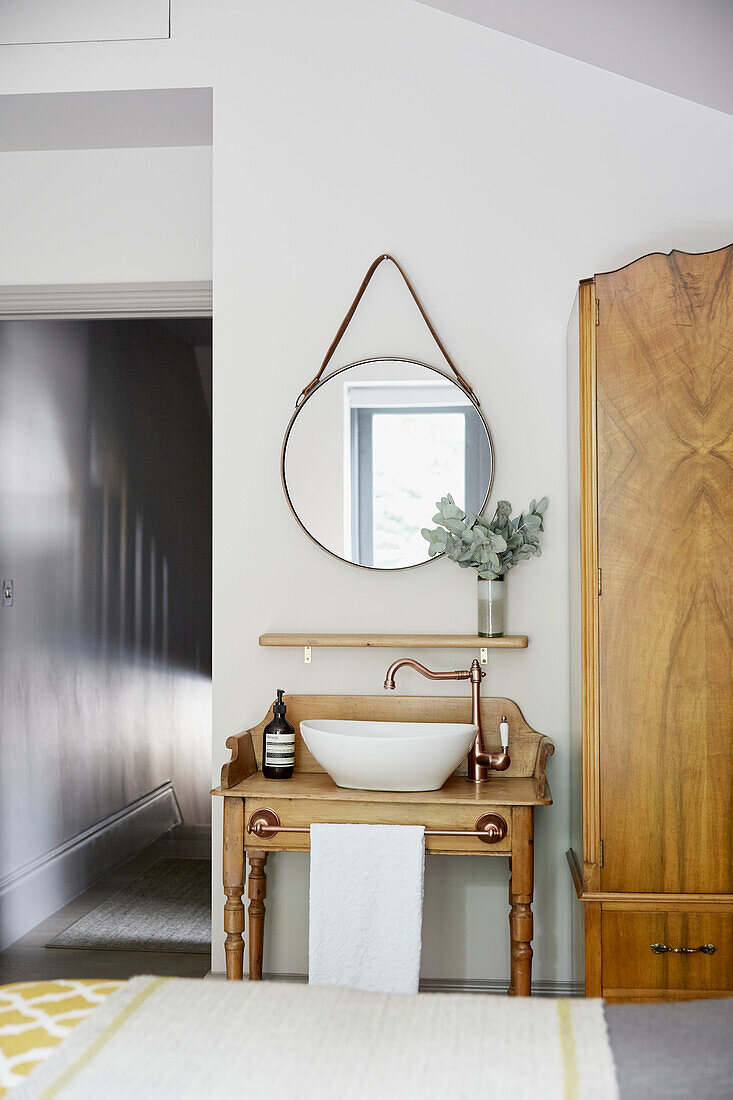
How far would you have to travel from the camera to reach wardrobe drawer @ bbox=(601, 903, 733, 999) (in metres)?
2.07

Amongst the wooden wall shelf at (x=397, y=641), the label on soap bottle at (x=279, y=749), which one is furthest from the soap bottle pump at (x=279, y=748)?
the wooden wall shelf at (x=397, y=641)

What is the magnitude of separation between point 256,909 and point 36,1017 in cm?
134

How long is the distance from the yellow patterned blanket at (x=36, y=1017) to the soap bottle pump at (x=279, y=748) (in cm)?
119

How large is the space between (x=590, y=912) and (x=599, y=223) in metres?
1.79

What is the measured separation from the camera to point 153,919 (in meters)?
3.41

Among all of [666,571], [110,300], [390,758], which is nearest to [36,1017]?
[390,758]

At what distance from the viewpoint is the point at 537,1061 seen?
0.97 meters

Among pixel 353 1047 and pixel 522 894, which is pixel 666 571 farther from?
pixel 353 1047

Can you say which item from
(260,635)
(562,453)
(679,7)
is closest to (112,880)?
(260,635)

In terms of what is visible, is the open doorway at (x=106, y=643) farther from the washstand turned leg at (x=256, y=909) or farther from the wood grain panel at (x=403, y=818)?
the wood grain panel at (x=403, y=818)

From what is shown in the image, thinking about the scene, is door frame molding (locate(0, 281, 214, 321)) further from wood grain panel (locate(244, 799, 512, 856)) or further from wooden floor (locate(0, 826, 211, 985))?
wooden floor (locate(0, 826, 211, 985))

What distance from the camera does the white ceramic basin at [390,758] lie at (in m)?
2.16

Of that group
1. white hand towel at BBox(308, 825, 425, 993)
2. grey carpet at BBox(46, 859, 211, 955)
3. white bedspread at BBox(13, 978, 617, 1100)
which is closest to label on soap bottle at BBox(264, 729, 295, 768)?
white hand towel at BBox(308, 825, 425, 993)

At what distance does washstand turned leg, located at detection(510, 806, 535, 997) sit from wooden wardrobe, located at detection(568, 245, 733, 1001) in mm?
122
